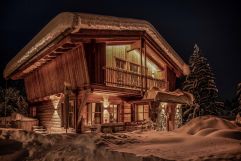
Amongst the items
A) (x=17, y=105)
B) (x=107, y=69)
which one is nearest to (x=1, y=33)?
(x=17, y=105)

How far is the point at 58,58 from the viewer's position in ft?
62.1

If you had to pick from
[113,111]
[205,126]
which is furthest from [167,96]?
[205,126]

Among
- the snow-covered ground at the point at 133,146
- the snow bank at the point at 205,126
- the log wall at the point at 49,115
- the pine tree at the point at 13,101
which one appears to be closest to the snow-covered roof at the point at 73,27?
the log wall at the point at 49,115

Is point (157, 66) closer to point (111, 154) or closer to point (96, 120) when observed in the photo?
point (96, 120)

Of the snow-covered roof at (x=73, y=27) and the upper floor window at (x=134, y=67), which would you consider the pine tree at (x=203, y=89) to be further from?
the upper floor window at (x=134, y=67)

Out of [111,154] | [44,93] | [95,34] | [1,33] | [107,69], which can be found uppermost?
[1,33]

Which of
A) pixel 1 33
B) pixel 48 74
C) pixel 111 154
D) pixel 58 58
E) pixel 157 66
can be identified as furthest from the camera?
pixel 1 33

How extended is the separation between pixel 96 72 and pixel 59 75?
3755 mm

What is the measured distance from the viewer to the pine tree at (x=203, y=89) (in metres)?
35.0

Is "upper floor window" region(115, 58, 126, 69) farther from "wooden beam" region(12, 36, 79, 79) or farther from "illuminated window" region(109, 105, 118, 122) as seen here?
"wooden beam" region(12, 36, 79, 79)

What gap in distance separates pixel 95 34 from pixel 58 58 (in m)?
4.18

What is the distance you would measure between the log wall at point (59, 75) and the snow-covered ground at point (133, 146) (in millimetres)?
4419

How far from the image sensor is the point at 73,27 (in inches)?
546

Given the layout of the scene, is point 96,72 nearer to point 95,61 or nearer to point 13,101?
point 95,61
